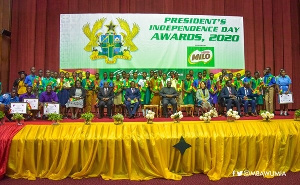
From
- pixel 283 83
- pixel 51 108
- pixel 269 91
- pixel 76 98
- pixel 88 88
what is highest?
pixel 283 83

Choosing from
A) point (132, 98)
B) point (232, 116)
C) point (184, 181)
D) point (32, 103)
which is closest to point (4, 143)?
point (32, 103)

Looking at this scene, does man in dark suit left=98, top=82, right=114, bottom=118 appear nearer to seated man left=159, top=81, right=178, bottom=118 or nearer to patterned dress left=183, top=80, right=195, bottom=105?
seated man left=159, top=81, right=178, bottom=118

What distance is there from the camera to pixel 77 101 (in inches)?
291

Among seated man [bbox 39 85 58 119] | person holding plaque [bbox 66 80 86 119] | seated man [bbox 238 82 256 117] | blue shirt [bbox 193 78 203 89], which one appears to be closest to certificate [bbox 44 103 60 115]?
person holding plaque [bbox 66 80 86 119]

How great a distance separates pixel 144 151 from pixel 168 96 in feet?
10.2

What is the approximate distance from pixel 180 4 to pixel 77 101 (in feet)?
19.9

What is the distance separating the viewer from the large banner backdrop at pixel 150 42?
9695mm

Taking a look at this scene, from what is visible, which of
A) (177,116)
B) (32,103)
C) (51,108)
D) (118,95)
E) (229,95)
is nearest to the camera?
(177,116)

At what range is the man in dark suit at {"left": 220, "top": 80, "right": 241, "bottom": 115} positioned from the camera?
24.6 ft

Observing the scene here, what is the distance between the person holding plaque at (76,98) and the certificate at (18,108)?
4.57ft

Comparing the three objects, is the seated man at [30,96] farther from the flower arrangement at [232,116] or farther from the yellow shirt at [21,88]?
the flower arrangement at [232,116]

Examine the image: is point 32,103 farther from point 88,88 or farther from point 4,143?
point 4,143

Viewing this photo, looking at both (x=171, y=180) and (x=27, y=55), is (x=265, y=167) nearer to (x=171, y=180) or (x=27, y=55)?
(x=171, y=180)

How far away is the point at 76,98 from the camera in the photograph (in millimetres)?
7461
